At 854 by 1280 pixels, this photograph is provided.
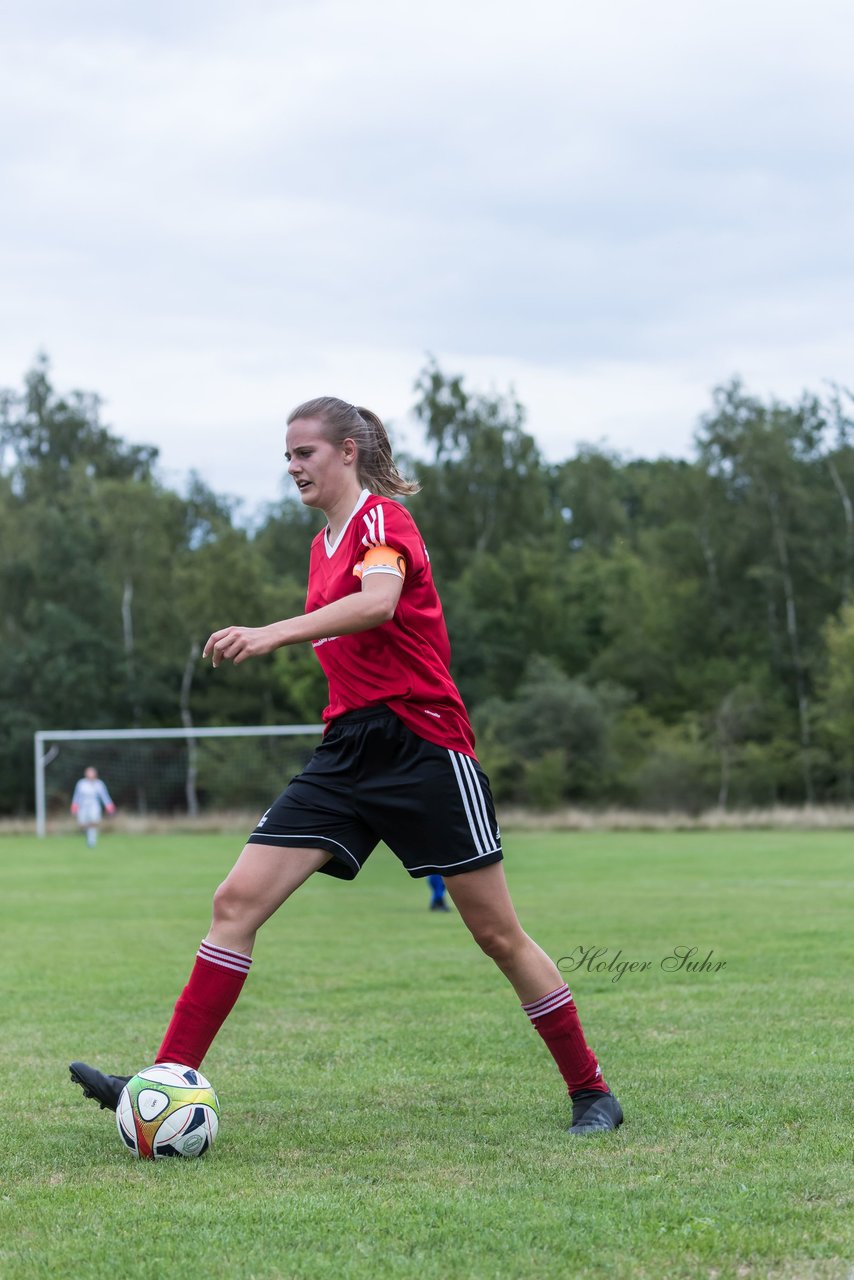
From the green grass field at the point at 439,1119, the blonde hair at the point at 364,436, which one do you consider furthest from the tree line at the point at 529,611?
the blonde hair at the point at 364,436

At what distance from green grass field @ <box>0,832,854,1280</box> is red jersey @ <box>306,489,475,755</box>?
131 centimetres

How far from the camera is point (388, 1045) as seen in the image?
6.33 meters

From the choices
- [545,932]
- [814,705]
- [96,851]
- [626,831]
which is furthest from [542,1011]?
[814,705]

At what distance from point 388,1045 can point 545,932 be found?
515cm

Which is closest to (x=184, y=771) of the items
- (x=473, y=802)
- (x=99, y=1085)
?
(x=99, y=1085)

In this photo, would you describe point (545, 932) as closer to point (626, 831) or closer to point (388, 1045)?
point (388, 1045)

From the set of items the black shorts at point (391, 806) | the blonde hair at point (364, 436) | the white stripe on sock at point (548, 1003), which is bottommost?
the white stripe on sock at point (548, 1003)

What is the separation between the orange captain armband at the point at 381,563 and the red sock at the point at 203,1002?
1259 mm

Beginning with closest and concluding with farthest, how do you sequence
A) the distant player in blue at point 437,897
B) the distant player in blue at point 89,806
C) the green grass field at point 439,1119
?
1. the green grass field at point 439,1119
2. the distant player in blue at point 437,897
3. the distant player in blue at point 89,806

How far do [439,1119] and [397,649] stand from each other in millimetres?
1554

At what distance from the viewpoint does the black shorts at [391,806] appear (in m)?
4.49

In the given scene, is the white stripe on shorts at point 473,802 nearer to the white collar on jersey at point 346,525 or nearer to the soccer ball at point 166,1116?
the white collar on jersey at point 346,525

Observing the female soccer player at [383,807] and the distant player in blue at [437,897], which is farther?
the distant player in blue at [437,897]

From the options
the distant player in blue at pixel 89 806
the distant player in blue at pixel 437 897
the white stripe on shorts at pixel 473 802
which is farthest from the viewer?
the distant player in blue at pixel 89 806
